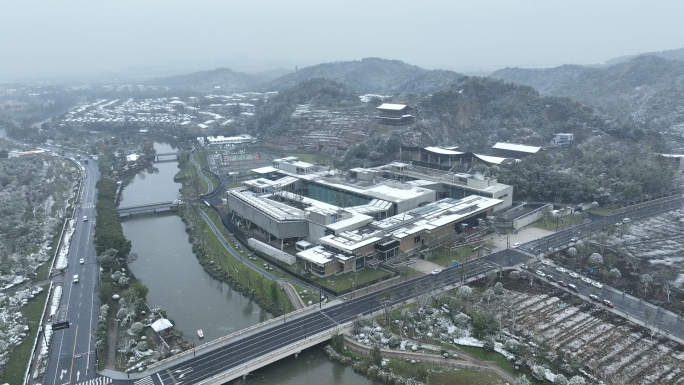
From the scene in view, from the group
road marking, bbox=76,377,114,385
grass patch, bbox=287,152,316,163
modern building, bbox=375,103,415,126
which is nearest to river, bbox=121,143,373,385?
road marking, bbox=76,377,114,385

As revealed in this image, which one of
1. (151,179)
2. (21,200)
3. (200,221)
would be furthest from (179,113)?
(200,221)

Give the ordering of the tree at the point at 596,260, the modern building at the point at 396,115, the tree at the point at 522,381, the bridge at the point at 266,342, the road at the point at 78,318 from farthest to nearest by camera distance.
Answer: the modern building at the point at 396,115, the tree at the point at 596,260, the road at the point at 78,318, the bridge at the point at 266,342, the tree at the point at 522,381

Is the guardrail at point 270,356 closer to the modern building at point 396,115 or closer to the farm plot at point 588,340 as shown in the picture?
the farm plot at point 588,340

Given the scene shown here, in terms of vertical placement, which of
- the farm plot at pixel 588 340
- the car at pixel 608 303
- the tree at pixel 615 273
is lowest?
the farm plot at pixel 588 340

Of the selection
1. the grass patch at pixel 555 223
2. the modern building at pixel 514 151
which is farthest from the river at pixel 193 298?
the modern building at pixel 514 151

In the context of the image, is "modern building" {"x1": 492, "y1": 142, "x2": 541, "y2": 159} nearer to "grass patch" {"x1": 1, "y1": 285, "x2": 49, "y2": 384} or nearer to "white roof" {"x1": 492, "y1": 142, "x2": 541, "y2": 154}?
"white roof" {"x1": 492, "y1": 142, "x2": 541, "y2": 154}

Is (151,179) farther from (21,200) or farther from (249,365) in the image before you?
(249,365)

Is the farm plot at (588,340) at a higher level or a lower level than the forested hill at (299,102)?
lower
